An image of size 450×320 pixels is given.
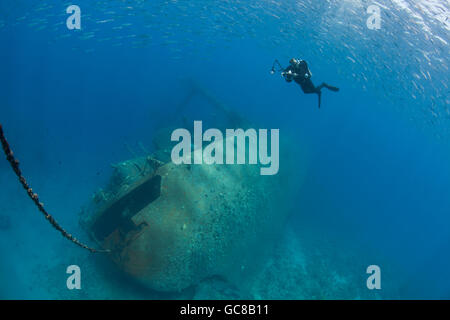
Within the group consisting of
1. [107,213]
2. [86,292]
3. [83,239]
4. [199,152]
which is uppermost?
[199,152]

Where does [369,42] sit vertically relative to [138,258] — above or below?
above

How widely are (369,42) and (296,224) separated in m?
21.9

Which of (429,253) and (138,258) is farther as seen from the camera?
(429,253)

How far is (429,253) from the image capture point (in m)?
29.0

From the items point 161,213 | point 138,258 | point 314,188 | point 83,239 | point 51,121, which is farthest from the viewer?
point 51,121

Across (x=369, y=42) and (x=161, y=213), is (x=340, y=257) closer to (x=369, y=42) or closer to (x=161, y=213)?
(x=161, y=213)

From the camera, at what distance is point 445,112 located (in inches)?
1106

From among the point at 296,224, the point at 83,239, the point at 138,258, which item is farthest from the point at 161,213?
the point at 296,224

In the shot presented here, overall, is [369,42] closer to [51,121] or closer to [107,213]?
[107,213]
